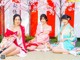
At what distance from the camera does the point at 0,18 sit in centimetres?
1181

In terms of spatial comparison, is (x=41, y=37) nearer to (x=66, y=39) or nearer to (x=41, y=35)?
(x=41, y=35)

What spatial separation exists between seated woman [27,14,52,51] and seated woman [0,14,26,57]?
569 mm

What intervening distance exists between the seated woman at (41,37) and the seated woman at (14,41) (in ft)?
1.87

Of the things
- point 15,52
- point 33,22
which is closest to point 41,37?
point 15,52

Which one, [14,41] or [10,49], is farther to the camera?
[14,41]

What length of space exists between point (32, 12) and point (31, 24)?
42cm

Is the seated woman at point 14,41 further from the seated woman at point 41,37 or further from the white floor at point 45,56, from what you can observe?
the seated woman at point 41,37

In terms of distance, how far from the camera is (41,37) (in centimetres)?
946

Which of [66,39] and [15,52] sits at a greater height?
[66,39]

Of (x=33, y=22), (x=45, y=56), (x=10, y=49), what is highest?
(x=33, y=22)

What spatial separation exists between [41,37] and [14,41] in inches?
44.3

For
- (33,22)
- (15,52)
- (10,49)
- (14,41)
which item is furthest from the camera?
(33,22)

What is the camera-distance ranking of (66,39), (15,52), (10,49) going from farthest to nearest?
(66,39) < (15,52) < (10,49)

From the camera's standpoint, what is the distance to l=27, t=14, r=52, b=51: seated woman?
9.27 m
